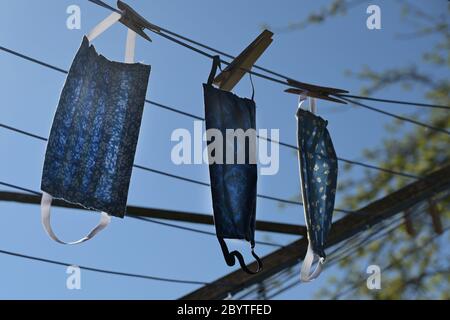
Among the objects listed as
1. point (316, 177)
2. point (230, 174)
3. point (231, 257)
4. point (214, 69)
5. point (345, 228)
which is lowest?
point (231, 257)

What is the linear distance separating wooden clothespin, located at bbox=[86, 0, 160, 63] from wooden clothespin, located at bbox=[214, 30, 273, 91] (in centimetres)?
42

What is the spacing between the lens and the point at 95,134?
10.4ft

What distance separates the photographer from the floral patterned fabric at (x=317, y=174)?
3.83m

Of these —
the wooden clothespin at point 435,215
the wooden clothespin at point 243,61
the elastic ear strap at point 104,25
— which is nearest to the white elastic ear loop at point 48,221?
the elastic ear strap at point 104,25

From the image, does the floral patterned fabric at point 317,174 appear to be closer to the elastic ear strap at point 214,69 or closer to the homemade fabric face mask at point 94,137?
the elastic ear strap at point 214,69

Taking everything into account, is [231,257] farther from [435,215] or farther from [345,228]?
[435,215]

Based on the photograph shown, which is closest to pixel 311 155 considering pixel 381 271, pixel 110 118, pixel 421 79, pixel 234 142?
pixel 234 142

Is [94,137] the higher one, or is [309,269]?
[94,137]

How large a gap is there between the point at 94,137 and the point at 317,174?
4.13ft

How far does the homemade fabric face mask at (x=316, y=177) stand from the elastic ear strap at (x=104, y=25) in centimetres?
112

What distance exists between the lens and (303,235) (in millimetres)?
4961

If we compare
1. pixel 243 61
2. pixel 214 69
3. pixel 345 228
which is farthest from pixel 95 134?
pixel 345 228
